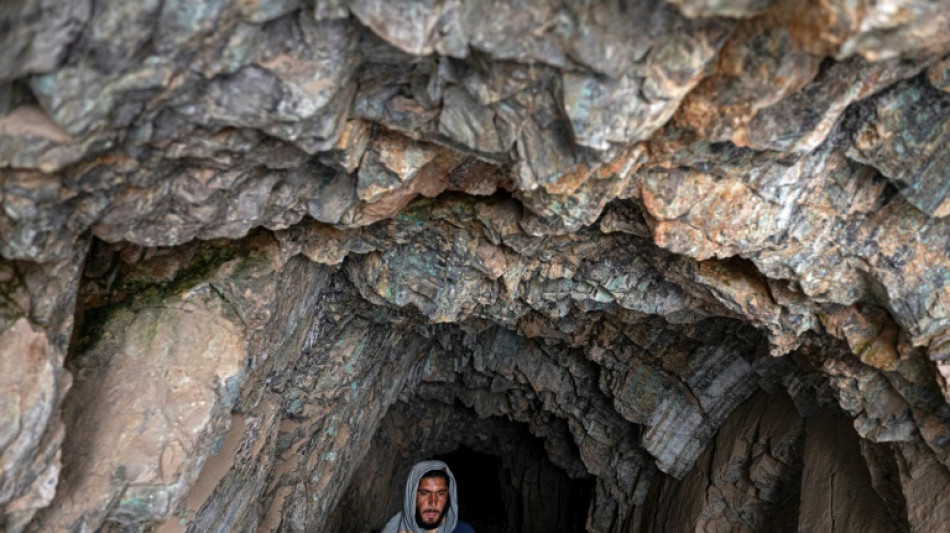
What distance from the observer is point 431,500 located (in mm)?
6488

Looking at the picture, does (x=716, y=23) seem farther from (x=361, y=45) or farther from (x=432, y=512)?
(x=432, y=512)

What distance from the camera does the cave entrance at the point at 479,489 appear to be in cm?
1299

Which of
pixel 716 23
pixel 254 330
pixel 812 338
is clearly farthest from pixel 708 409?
pixel 716 23

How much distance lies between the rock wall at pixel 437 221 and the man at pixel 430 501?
38.7 inches

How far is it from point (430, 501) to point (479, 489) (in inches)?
305

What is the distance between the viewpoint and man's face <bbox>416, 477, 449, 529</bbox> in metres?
6.48

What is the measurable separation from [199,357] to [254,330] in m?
0.38

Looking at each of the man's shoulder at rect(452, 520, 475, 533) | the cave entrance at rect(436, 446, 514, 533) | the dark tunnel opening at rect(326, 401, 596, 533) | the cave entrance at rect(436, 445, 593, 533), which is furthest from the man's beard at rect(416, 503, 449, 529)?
the cave entrance at rect(436, 446, 514, 533)

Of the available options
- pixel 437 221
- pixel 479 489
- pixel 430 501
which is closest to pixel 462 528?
pixel 430 501

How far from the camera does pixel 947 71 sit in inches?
123

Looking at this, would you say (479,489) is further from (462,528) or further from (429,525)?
(429,525)

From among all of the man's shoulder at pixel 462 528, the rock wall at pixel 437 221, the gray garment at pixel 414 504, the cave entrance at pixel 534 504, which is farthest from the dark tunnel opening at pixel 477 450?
the rock wall at pixel 437 221

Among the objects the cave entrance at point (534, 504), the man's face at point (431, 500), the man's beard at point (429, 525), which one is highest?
the cave entrance at point (534, 504)

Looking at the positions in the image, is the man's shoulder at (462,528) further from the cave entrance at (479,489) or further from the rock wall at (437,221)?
the cave entrance at (479,489)
